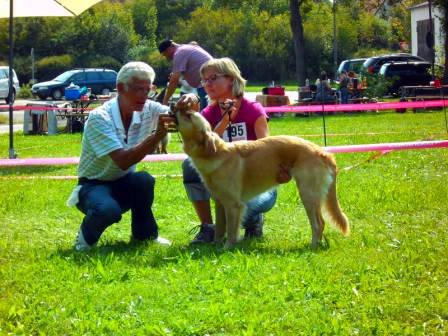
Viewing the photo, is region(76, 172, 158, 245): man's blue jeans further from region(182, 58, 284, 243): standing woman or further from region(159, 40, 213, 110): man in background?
region(159, 40, 213, 110): man in background

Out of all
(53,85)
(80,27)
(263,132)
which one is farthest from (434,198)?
(80,27)

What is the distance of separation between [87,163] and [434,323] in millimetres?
2826

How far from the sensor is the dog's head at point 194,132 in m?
4.71

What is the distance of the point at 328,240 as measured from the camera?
530 centimetres

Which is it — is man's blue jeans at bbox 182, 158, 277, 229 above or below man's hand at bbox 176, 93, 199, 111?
below

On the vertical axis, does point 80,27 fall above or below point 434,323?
above

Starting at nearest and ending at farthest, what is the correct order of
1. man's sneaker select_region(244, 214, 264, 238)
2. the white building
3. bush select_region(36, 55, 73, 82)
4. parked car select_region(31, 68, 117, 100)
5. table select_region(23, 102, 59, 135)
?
man's sneaker select_region(244, 214, 264, 238)
table select_region(23, 102, 59, 135)
parked car select_region(31, 68, 117, 100)
the white building
bush select_region(36, 55, 73, 82)

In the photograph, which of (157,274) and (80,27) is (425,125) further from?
(80,27)

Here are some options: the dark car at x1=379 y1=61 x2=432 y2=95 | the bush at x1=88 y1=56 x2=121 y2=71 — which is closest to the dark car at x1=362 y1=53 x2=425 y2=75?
the dark car at x1=379 y1=61 x2=432 y2=95

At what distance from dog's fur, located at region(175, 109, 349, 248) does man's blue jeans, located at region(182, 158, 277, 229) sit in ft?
1.23

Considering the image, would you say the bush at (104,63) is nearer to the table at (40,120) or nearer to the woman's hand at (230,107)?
the table at (40,120)

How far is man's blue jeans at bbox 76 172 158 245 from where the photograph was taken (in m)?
5.20

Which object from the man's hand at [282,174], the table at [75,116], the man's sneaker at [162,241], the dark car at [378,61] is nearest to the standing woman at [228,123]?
the man's sneaker at [162,241]

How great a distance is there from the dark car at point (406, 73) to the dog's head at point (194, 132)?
25955 mm
